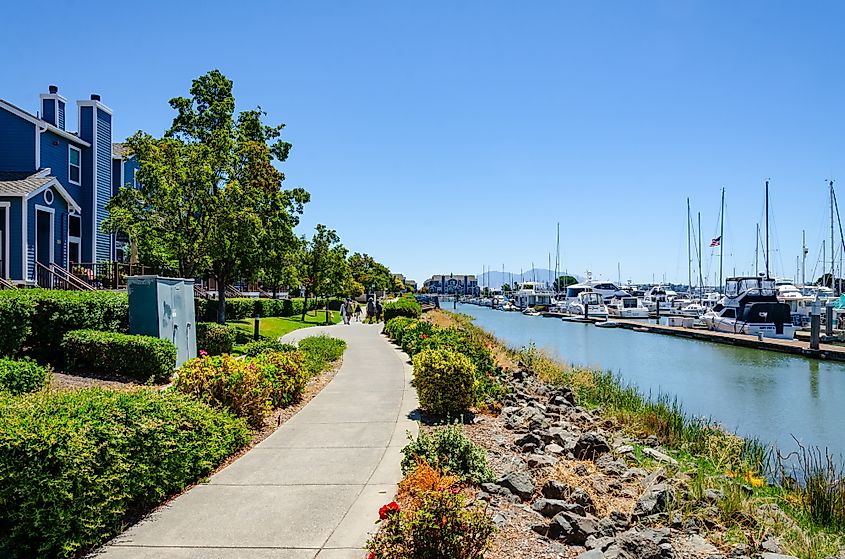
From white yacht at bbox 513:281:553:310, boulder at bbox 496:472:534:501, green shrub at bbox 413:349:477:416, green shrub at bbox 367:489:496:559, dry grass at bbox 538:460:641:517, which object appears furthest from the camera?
white yacht at bbox 513:281:553:310

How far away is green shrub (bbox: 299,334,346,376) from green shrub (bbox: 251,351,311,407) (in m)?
1.89

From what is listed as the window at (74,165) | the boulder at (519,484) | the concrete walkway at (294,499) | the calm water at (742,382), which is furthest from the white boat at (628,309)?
the boulder at (519,484)

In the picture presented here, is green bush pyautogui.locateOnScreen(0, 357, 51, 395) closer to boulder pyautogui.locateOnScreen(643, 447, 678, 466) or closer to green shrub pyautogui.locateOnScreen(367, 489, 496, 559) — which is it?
green shrub pyautogui.locateOnScreen(367, 489, 496, 559)

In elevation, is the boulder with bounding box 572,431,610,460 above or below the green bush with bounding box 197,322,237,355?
below

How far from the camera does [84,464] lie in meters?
5.49

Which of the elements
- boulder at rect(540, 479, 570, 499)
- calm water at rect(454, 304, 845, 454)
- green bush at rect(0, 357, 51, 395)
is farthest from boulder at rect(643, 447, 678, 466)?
green bush at rect(0, 357, 51, 395)

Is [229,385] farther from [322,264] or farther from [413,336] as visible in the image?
[322,264]

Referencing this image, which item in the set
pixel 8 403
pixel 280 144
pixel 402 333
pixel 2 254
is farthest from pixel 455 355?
pixel 2 254

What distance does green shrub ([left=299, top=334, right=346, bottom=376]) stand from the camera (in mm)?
15806

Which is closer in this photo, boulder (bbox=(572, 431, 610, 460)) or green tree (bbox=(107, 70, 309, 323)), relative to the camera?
boulder (bbox=(572, 431, 610, 460))

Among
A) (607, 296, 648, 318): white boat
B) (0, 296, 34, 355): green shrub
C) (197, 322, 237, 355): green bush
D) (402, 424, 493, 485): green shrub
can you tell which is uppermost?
(0, 296, 34, 355): green shrub

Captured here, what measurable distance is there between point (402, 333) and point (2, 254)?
1540 cm

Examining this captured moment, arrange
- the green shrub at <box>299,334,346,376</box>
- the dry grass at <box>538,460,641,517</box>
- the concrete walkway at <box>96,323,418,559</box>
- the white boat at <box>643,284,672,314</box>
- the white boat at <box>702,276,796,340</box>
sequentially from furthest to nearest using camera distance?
the white boat at <box>643,284,672,314</box> < the white boat at <box>702,276,796,340</box> < the green shrub at <box>299,334,346,376</box> < the dry grass at <box>538,460,641,517</box> < the concrete walkway at <box>96,323,418,559</box>

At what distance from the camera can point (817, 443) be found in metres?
15.8
